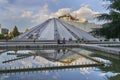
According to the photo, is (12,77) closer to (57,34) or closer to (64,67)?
(64,67)

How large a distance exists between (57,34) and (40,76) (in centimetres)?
3235

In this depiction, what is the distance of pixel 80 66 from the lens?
32.8ft

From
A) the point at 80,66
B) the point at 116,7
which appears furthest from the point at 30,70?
the point at 116,7

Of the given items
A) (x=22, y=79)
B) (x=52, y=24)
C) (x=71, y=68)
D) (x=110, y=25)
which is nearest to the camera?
(x=22, y=79)

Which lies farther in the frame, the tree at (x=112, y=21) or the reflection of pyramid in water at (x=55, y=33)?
the reflection of pyramid in water at (x=55, y=33)

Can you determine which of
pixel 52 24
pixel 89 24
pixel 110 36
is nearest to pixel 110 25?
pixel 110 36

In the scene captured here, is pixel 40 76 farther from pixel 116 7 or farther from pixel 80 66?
pixel 116 7

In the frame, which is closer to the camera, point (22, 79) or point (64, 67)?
point (22, 79)

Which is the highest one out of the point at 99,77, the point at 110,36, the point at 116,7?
the point at 116,7

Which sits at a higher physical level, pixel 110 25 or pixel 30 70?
pixel 110 25

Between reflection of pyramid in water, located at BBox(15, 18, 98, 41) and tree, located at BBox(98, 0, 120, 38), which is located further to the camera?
reflection of pyramid in water, located at BBox(15, 18, 98, 41)

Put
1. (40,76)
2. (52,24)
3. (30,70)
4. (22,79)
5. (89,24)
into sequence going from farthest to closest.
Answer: (89,24) → (52,24) → (30,70) → (40,76) → (22,79)

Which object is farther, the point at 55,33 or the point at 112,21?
the point at 55,33

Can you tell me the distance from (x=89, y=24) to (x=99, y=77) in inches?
2329
